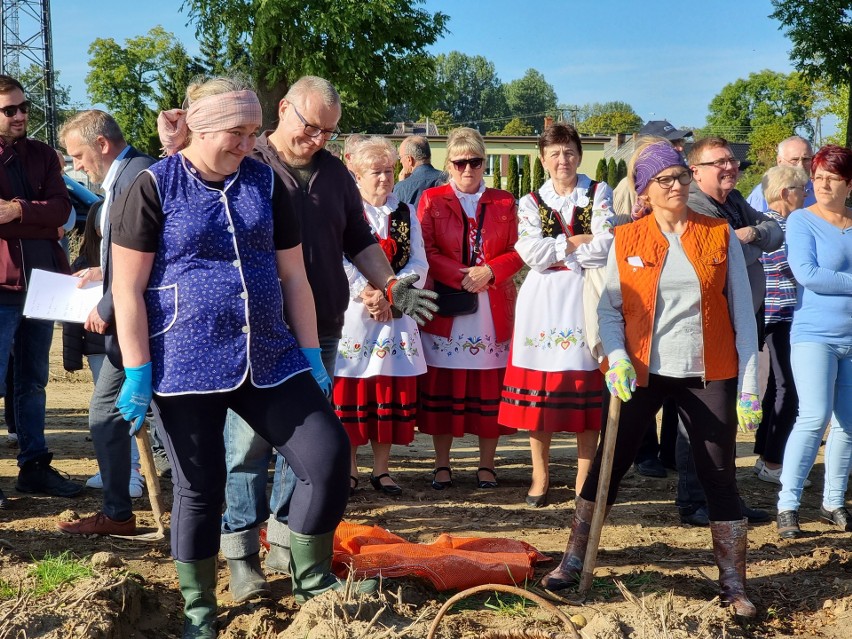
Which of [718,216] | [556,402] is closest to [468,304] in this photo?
[556,402]

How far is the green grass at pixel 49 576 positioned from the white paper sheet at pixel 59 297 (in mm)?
1298

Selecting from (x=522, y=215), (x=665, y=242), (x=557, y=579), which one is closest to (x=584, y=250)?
(x=522, y=215)

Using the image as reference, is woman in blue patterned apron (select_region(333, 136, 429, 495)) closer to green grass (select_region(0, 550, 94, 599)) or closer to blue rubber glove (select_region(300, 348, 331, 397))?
blue rubber glove (select_region(300, 348, 331, 397))

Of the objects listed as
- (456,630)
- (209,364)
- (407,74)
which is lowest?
(456,630)

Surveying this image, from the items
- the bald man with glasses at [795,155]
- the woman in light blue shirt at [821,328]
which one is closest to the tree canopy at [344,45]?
the bald man with glasses at [795,155]

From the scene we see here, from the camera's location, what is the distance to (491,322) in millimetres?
6172

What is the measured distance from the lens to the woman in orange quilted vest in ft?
13.0

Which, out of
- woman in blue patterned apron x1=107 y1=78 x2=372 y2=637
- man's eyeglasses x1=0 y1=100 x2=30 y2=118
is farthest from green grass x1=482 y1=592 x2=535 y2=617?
man's eyeglasses x1=0 y1=100 x2=30 y2=118

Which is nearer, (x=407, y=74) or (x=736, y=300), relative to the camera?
(x=736, y=300)

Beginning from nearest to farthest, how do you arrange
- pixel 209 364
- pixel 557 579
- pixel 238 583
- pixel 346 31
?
pixel 209 364, pixel 238 583, pixel 557 579, pixel 346 31

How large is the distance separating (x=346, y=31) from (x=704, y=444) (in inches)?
1219

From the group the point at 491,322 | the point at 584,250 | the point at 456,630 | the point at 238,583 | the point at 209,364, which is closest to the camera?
the point at 209,364

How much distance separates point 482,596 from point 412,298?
1.30 m

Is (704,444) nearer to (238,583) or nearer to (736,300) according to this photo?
(736,300)
